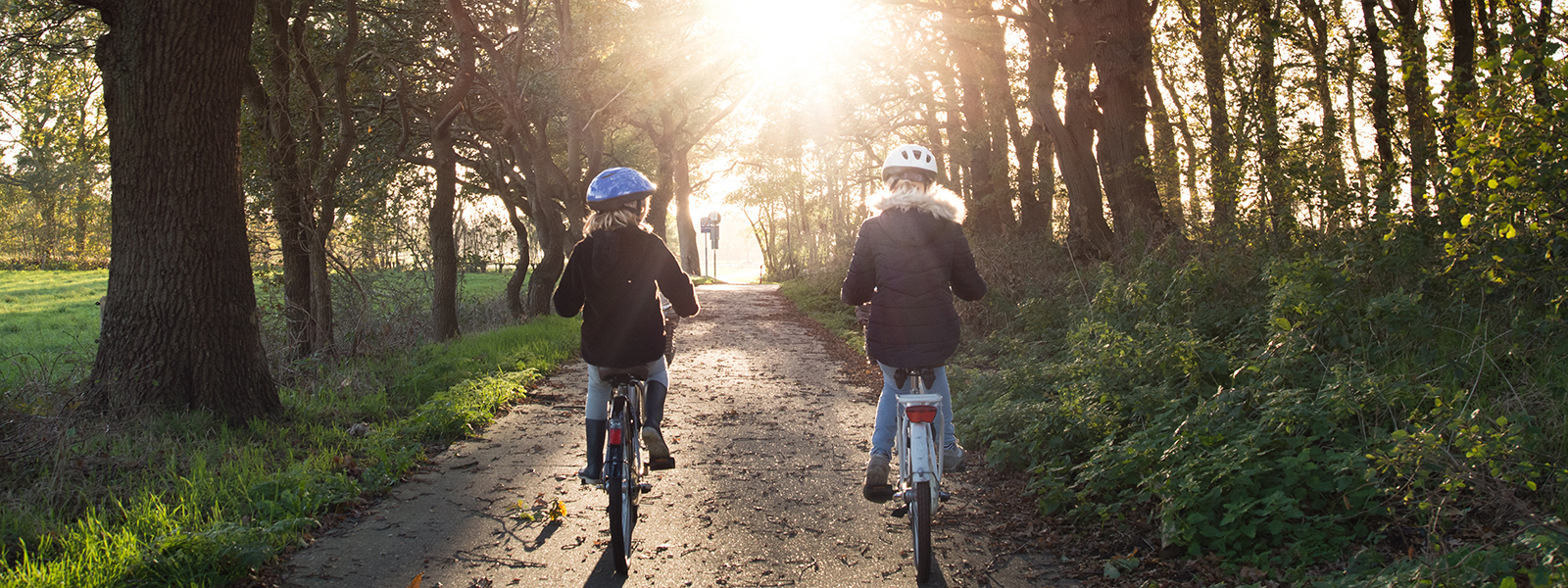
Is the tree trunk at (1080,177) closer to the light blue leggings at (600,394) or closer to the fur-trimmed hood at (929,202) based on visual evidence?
the fur-trimmed hood at (929,202)

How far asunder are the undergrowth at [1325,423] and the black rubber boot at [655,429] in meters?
2.14

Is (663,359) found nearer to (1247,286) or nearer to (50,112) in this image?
(1247,286)

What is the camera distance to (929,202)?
4.24 meters

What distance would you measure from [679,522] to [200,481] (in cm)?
265

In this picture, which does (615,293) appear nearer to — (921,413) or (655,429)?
(655,429)

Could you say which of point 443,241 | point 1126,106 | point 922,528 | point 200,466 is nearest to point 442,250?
point 443,241

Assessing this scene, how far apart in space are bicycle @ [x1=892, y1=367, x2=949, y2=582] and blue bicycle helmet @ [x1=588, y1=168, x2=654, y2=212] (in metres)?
1.56

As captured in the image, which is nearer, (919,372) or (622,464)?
(622,464)

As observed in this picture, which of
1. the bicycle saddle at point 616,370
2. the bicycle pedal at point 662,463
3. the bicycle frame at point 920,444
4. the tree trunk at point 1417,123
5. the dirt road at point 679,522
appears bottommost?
the dirt road at point 679,522

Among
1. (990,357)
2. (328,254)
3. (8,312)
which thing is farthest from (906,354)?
(8,312)

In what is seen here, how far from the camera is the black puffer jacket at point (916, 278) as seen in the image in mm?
4250

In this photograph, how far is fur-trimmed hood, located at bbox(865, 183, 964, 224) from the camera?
13.9 ft

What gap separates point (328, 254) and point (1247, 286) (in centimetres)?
1025

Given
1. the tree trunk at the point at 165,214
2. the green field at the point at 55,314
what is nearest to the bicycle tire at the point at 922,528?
the tree trunk at the point at 165,214
